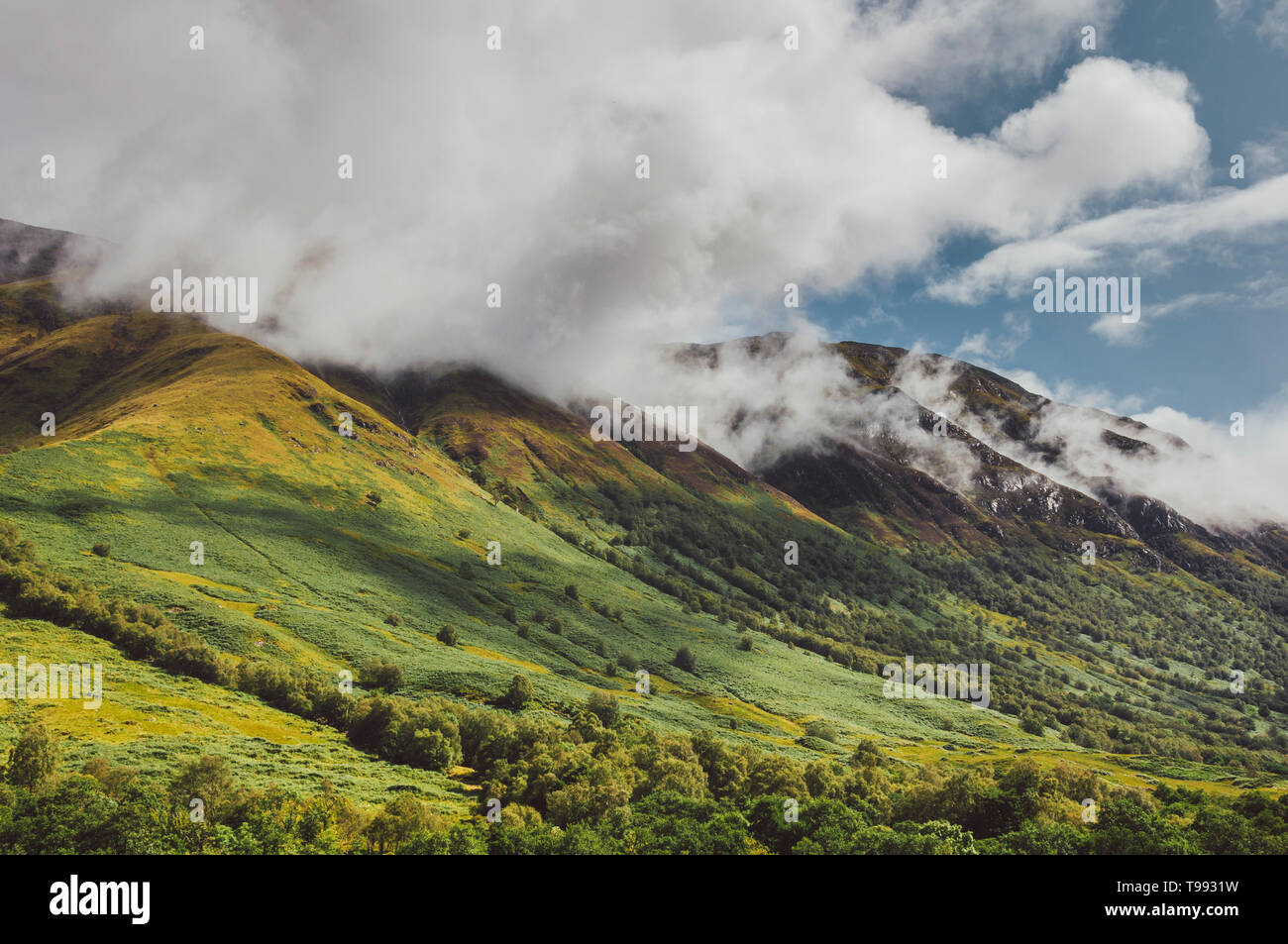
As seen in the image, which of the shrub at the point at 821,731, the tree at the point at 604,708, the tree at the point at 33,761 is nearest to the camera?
the tree at the point at 33,761

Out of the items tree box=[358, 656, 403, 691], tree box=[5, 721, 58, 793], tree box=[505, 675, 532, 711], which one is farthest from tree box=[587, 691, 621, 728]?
tree box=[5, 721, 58, 793]

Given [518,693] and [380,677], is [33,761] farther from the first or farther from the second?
[518,693]

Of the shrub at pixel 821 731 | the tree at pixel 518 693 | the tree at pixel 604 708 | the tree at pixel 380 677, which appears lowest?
the shrub at pixel 821 731

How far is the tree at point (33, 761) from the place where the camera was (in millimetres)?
77125

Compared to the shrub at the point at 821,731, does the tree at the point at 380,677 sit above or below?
above

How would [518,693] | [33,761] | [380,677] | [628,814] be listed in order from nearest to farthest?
1. [33,761]
2. [628,814]
3. [380,677]
4. [518,693]

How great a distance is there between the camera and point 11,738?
86438mm

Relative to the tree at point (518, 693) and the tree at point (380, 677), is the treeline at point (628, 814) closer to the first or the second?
the tree at point (518, 693)

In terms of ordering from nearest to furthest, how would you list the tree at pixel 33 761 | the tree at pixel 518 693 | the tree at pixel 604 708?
the tree at pixel 33 761, the tree at pixel 604 708, the tree at pixel 518 693

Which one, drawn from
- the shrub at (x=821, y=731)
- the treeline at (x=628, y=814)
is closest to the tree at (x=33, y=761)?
the treeline at (x=628, y=814)

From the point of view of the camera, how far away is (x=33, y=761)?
78.1 metres

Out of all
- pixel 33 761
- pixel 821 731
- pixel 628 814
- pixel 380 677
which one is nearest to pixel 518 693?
pixel 380 677

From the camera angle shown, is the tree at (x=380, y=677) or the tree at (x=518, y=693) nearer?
the tree at (x=380, y=677)
